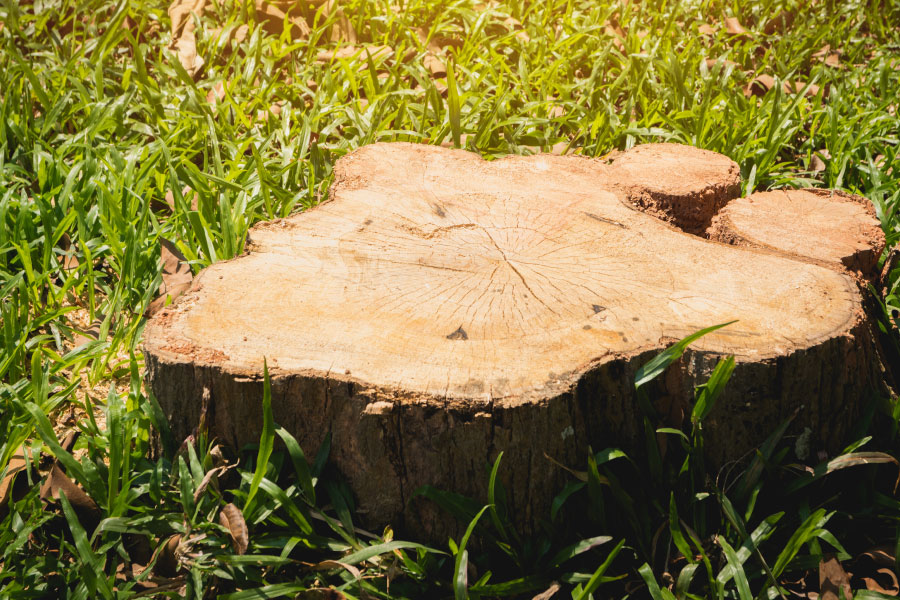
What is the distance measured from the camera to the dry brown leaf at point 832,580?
4.75ft

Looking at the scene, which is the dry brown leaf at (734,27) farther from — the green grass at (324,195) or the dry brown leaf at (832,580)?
the dry brown leaf at (832,580)

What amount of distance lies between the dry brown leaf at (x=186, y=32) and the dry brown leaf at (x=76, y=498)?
7.40 feet

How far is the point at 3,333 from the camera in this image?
2.01 m

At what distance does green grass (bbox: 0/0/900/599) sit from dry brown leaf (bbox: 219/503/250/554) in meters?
0.02

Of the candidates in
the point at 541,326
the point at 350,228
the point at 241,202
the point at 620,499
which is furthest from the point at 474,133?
the point at 620,499

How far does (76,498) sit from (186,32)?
A: 2.64 metres

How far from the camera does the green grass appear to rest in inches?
58.6

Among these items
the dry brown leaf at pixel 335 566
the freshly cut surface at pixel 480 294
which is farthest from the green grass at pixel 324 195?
the freshly cut surface at pixel 480 294

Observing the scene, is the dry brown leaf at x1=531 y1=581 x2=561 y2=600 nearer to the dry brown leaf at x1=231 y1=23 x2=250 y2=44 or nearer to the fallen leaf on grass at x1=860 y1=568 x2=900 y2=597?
the fallen leaf on grass at x1=860 y1=568 x2=900 y2=597

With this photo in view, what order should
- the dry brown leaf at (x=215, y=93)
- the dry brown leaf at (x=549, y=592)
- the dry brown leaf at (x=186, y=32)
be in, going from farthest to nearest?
the dry brown leaf at (x=186, y=32) < the dry brown leaf at (x=215, y=93) < the dry brown leaf at (x=549, y=592)

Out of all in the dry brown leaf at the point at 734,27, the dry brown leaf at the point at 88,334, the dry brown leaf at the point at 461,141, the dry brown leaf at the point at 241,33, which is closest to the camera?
the dry brown leaf at the point at 88,334

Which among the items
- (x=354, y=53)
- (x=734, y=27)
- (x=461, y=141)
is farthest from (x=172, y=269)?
(x=734, y=27)

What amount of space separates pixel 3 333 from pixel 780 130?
105 inches

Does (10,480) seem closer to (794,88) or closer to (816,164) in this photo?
(816,164)
